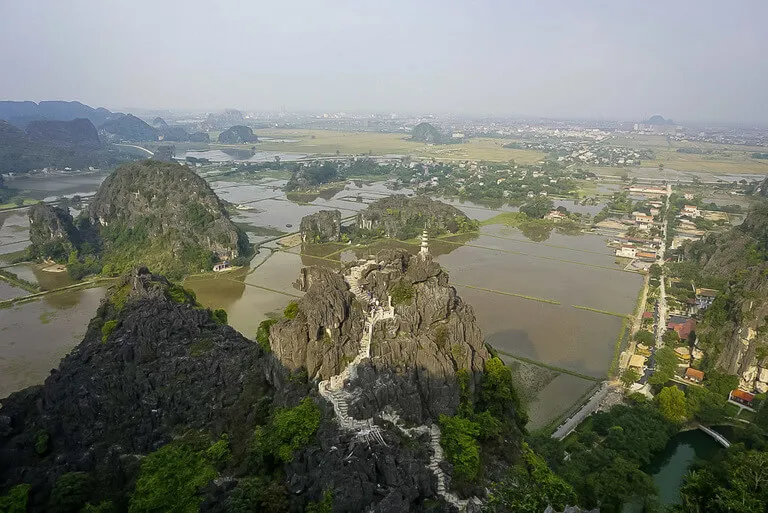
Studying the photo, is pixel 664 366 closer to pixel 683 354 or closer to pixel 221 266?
pixel 683 354

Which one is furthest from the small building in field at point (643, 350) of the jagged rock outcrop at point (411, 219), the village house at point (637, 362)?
the jagged rock outcrop at point (411, 219)

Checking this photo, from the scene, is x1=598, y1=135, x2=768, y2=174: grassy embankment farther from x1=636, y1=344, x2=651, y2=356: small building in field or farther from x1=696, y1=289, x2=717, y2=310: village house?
x1=636, y1=344, x2=651, y2=356: small building in field

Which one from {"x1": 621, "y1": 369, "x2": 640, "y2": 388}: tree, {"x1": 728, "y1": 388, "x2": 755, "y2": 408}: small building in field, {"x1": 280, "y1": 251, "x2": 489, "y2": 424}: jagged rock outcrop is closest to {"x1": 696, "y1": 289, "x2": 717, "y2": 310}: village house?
{"x1": 728, "y1": 388, "x2": 755, "y2": 408}: small building in field

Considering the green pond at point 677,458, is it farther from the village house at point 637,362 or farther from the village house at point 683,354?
the village house at point 683,354

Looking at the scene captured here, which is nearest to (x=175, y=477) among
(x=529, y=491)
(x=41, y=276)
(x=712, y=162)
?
(x=529, y=491)

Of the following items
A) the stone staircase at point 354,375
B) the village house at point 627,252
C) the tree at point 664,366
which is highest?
the stone staircase at point 354,375
